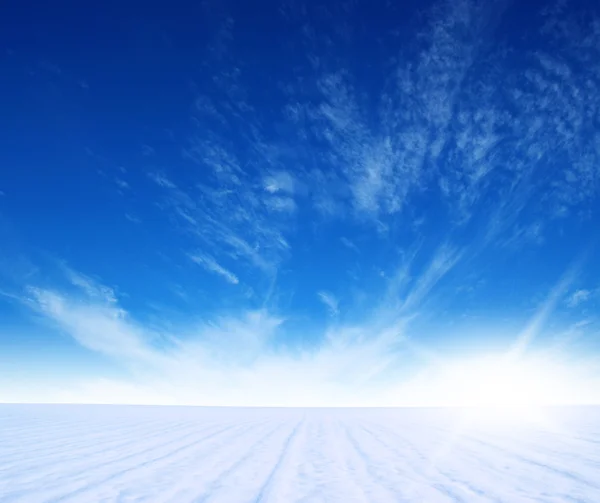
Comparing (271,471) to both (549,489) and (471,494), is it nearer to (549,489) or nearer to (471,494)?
(471,494)

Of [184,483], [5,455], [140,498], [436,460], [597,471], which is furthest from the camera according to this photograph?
[5,455]

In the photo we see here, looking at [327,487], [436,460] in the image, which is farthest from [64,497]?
[436,460]

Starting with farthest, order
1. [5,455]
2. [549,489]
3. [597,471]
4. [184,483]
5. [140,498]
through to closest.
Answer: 1. [5,455]
2. [597,471]
3. [184,483]
4. [549,489]
5. [140,498]

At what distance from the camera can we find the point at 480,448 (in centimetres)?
1200

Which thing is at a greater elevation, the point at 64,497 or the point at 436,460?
the point at 436,460

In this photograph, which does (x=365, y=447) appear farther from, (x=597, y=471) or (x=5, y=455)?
(x=5, y=455)

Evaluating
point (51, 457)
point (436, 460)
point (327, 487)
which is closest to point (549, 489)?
point (436, 460)

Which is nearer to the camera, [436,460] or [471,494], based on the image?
[471,494]

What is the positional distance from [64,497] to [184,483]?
6.92 ft

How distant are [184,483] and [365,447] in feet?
22.1

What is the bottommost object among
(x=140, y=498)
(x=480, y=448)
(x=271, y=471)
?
(x=140, y=498)

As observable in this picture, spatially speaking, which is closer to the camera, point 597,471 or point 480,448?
point 597,471

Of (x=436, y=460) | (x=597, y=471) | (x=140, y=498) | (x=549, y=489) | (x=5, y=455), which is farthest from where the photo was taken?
(x=5, y=455)

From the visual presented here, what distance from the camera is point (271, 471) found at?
8.40 meters
